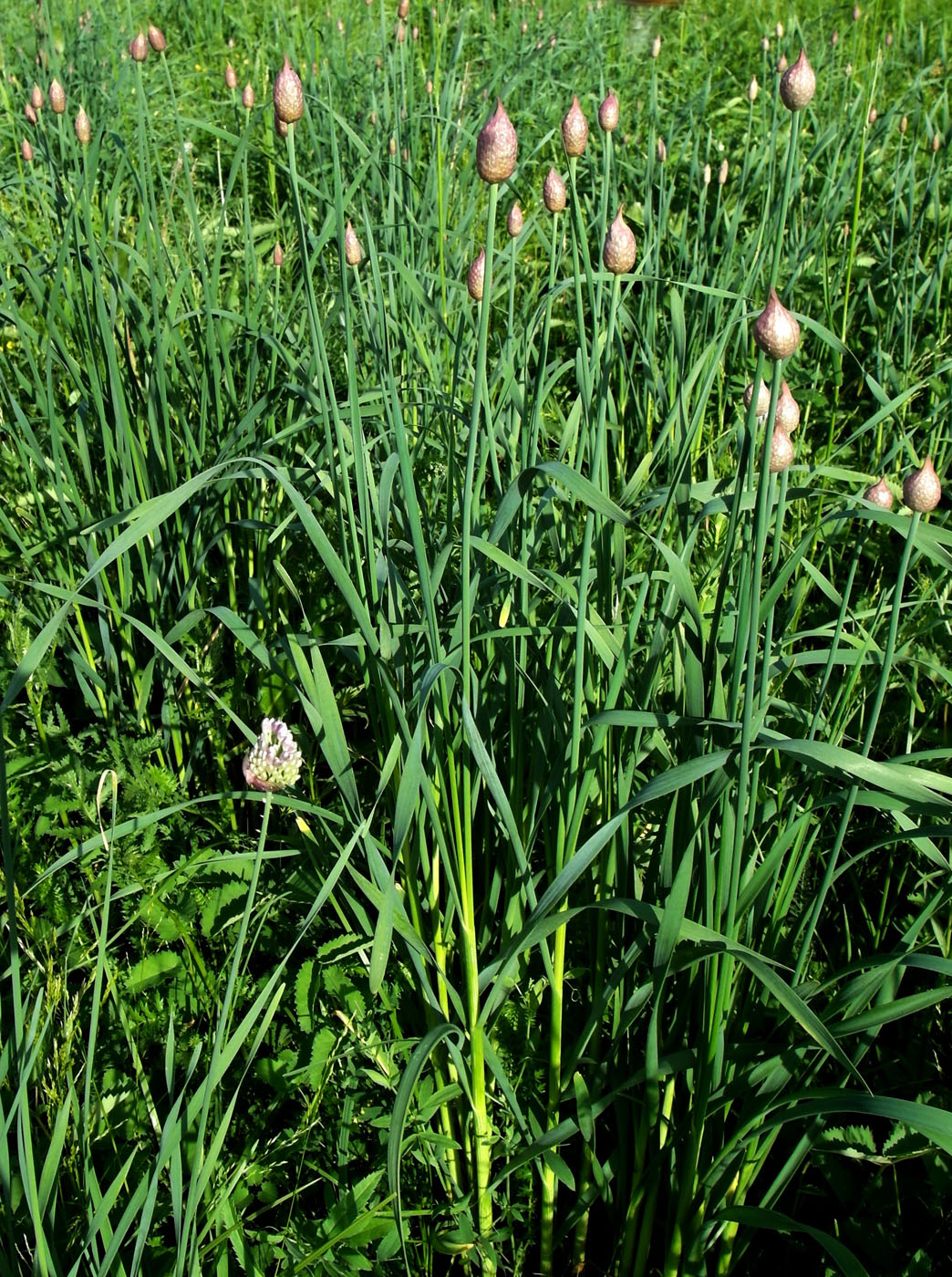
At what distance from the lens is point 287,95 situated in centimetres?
97

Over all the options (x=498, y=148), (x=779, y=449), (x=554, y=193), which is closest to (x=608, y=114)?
(x=554, y=193)

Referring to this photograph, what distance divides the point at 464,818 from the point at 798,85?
710 millimetres

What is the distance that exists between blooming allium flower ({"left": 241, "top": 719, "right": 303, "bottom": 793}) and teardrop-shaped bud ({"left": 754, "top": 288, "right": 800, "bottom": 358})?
0.48 m

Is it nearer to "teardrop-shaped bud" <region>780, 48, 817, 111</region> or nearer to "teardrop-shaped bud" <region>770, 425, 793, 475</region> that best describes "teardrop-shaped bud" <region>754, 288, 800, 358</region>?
"teardrop-shaped bud" <region>770, 425, 793, 475</region>

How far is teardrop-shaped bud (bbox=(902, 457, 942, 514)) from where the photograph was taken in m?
0.88

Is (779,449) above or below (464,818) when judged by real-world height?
above

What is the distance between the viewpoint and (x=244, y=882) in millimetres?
1354

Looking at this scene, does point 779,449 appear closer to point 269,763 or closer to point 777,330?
point 777,330

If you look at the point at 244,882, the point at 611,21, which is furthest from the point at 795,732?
the point at 611,21

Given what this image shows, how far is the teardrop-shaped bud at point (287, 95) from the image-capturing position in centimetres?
96

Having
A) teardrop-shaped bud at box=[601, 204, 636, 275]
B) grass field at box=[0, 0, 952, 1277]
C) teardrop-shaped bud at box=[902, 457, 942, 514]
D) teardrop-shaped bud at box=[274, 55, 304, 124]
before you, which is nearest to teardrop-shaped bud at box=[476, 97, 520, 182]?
grass field at box=[0, 0, 952, 1277]

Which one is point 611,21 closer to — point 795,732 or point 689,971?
point 795,732

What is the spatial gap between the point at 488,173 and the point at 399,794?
501mm

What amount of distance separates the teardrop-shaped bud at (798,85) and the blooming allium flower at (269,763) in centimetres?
68
